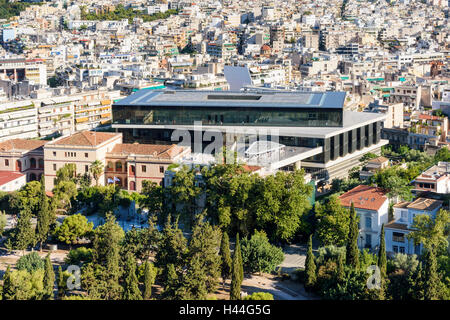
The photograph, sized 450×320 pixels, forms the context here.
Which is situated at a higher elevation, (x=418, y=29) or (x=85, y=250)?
(x=418, y=29)

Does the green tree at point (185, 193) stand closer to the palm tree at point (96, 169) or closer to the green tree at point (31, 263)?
the green tree at point (31, 263)

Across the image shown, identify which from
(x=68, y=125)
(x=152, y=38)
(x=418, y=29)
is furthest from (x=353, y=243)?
(x=418, y=29)

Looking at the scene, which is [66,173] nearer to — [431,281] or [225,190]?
[225,190]

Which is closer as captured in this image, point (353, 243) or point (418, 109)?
point (353, 243)

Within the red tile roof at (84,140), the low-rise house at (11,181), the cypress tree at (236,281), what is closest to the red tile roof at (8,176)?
the low-rise house at (11,181)

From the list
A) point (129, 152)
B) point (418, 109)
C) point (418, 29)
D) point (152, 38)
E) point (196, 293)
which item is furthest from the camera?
point (418, 29)

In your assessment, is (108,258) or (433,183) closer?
(108,258)

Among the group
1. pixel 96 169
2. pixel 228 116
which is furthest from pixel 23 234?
pixel 228 116
